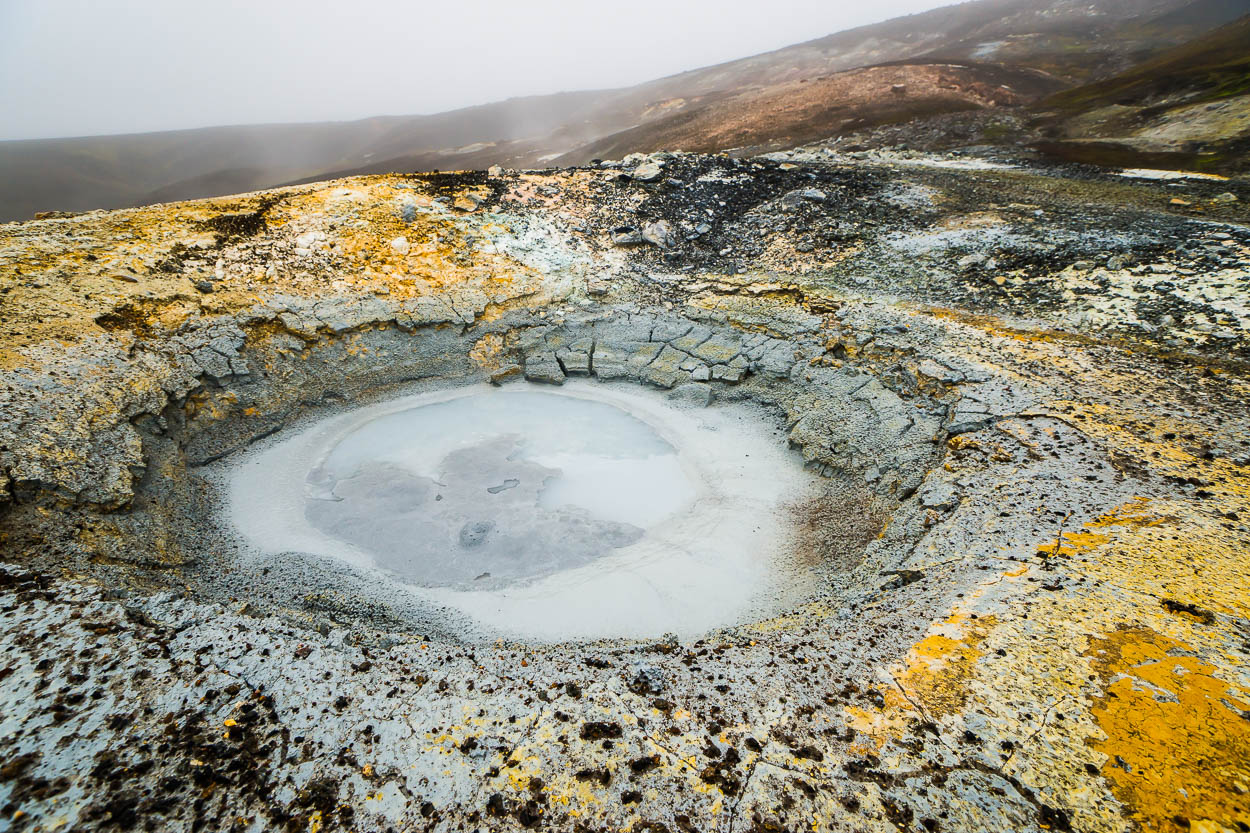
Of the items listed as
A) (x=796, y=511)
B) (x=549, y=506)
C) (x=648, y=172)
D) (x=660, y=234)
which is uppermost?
(x=648, y=172)

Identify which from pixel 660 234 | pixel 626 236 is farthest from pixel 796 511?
pixel 626 236

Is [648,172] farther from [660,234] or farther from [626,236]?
[626,236]

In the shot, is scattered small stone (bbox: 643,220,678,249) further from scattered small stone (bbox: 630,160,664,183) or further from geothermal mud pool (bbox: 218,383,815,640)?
geothermal mud pool (bbox: 218,383,815,640)

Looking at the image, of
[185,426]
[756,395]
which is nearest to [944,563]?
[756,395]

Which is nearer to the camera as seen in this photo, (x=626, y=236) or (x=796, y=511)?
(x=796, y=511)

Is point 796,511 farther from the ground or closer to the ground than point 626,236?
closer to the ground
